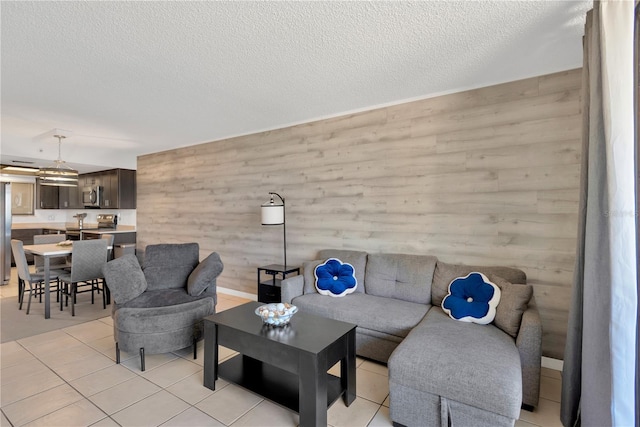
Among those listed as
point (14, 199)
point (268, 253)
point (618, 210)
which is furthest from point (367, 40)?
point (14, 199)

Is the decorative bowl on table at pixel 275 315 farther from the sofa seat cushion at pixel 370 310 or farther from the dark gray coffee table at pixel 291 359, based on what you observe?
the sofa seat cushion at pixel 370 310

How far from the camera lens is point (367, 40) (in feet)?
7.25

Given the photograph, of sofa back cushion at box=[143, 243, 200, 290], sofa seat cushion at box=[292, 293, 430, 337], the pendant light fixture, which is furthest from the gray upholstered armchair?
the pendant light fixture

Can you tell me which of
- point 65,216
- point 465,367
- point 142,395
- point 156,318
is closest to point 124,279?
point 156,318

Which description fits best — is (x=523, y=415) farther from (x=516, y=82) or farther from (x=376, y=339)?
(x=516, y=82)

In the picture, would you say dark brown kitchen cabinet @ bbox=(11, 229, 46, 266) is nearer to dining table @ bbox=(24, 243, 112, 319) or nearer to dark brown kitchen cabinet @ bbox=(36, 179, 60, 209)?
dark brown kitchen cabinet @ bbox=(36, 179, 60, 209)

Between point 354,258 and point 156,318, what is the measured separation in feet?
6.57

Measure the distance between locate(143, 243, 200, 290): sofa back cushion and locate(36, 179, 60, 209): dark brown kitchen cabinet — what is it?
244 inches

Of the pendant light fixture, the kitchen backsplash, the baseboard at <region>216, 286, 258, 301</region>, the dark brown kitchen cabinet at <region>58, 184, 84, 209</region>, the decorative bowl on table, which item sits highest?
the pendant light fixture

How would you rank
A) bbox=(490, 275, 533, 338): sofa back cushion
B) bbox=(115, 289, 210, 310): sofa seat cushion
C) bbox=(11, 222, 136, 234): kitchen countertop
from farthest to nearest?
bbox=(11, 222, 136, 234): kitchen countertop → bbox=(115, 289, 210, 310): sofa seat cushion → bbox=(490, 275, 533, 338): sofa back cushion

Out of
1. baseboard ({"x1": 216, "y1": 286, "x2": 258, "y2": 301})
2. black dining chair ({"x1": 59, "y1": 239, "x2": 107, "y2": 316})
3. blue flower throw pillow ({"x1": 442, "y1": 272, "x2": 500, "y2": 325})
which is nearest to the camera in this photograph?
blue flower throw pillow ({"x1": 442, "y1": 272, "x2": 500, "y2": 325})

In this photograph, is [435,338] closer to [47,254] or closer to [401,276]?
[401,276]

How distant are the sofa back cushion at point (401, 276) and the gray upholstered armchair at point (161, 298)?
1637mm

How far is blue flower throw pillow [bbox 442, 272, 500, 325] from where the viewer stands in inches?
94.0
